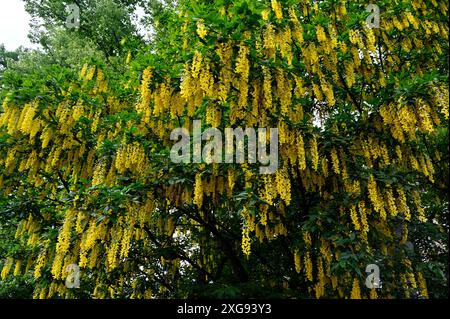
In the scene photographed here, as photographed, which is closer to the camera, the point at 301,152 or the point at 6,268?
the point at 301,152

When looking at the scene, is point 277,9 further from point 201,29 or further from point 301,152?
point 301,152

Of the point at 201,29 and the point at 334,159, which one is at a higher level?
the point at 201,29

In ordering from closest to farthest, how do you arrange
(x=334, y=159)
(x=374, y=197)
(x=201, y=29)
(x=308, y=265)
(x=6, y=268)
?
(x=201, y=29)
(x=374, y=197)
(x=334, y=159)
(x=308, y=265)
(x=6, y=268)

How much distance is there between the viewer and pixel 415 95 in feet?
16.7

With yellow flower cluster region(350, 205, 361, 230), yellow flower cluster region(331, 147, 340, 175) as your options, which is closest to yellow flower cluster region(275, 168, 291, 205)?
yellow flower cluster region(331, 147, 340, 175)

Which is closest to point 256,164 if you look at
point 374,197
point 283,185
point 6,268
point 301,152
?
point 283,185

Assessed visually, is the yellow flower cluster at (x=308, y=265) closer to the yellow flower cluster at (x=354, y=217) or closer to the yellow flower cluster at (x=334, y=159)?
the yellow flower cluster at (x=354, y=217)

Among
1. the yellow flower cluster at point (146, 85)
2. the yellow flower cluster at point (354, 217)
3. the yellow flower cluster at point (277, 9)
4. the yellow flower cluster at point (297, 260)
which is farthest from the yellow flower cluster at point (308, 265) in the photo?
the yellow flower cluster at point (277, 9)

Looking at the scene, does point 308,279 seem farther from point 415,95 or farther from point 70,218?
point 70,218

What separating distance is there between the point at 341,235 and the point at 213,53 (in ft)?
9.82

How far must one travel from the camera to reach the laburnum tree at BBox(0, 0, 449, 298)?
16.6 ft

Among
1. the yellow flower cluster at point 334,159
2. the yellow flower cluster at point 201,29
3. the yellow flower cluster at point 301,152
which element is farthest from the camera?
the yellow flower cluster at point 334,159

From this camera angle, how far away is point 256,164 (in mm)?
5562

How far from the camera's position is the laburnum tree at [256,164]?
5074 millimetres
